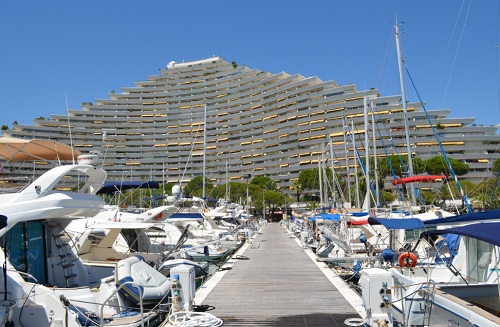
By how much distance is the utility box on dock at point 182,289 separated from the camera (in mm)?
9953

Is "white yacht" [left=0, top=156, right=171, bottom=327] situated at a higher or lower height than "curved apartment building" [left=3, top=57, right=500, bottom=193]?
lower

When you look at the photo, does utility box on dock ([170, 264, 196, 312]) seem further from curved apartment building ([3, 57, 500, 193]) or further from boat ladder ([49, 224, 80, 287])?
curved apartment building ([3, 57, 500, 193])

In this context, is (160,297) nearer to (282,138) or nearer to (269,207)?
(269,207)

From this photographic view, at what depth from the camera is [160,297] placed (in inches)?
436

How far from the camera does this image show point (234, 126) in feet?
423

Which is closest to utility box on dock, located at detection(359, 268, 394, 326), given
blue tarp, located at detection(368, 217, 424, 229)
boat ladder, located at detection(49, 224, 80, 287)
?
blue tarp, located at detection(368, 217, 424, 229)

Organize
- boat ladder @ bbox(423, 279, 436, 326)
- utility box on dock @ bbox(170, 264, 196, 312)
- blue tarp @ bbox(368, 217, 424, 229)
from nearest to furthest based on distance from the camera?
boat ladder @ bbox(423, 279, 436, 326) → utility box on dock @ bbox(170, 264, 196, 312) → blue tarp @ bbox(368, 217, 424, 229)

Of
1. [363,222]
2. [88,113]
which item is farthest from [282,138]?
[363,222]

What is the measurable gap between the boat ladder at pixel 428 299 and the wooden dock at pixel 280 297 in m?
1.81

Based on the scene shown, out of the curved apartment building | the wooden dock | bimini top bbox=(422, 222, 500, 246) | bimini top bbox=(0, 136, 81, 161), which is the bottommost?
the wooden dock

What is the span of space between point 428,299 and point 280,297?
4850 mm

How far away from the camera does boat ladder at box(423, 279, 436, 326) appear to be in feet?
25.7

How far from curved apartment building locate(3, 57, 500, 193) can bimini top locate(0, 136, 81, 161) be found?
84235mm

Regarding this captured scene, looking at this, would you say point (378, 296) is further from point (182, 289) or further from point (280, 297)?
point (182, 289)
